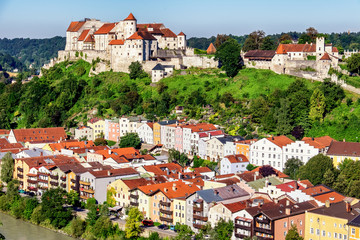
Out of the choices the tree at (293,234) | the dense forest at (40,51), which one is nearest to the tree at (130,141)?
the tree at (293,234)

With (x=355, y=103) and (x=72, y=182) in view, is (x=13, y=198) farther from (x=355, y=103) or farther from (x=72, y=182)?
(x=355, y=103)

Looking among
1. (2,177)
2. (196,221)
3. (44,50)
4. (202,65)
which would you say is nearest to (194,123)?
(202,65)

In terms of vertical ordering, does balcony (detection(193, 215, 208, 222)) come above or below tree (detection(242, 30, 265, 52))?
below

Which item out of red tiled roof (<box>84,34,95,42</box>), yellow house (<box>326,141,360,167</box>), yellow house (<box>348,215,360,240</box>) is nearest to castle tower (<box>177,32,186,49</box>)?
red tiled roof (<box>84,34,95,42</box>)

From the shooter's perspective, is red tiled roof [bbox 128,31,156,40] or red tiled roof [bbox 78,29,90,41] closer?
red tiled roof [bbox 128,31,156,40]

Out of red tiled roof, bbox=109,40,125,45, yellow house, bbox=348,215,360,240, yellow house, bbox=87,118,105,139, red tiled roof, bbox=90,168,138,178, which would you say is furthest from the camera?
red tiled roof, bbox=109,40,125,45

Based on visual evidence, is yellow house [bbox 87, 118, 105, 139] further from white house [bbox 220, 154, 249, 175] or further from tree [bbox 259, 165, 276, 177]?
tree [bbox 259, 165, 276, 177]

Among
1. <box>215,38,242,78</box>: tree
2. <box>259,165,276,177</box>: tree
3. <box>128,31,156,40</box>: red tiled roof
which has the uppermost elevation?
<box>128,31,156,40</box>: red tiled roof
